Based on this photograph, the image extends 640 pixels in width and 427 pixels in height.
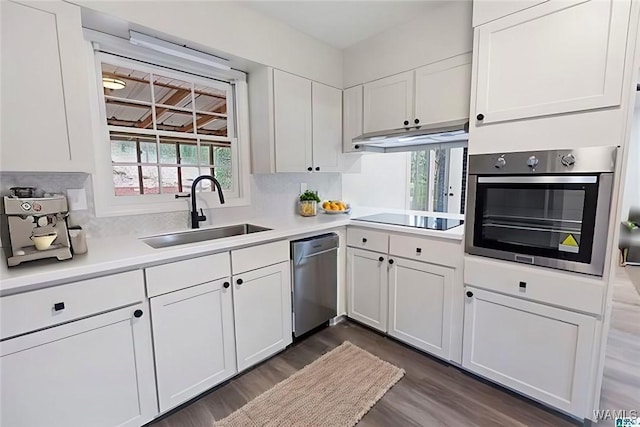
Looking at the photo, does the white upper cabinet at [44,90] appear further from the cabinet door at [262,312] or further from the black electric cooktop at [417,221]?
the black electric cooktop at [417,221]

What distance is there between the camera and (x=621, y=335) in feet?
7.86

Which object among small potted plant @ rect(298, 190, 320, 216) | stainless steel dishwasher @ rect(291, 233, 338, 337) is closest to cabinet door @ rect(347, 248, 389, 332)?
stainless steel dishwasher @ rect(291, 233, 338, 337)

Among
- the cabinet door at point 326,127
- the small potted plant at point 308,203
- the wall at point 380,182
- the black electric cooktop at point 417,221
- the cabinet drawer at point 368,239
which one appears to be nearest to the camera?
the black electric cooktop at point 417,221

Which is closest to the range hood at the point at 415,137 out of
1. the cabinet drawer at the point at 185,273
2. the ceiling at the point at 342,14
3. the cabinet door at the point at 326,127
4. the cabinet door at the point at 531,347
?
the cabinet door at the point at 326,127

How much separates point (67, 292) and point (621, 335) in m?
3.75

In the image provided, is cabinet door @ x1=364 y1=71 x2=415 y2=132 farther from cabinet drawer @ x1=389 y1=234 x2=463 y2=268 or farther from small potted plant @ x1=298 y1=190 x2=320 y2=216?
cabinet drawer @ x1=389 y1=234 x2=463 y2=268

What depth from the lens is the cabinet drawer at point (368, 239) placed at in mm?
2295

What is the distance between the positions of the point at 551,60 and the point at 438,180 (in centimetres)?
234

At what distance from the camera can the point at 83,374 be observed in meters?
→ 1.30

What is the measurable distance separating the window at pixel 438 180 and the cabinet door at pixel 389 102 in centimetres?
112

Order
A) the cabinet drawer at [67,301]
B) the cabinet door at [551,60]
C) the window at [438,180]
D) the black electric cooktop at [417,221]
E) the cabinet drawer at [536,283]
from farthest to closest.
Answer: the window at [438,180] → the black electric cooktop at [417,221] → the cabinet drawer at [536,283] → the cabinet door at [551,60] → the cabinet drawer at [67,301]

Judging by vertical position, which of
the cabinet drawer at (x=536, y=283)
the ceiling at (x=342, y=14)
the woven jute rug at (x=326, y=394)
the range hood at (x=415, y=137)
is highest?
the ceiling at (x=342, y=14)

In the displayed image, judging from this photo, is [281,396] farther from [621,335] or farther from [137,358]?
[621,335]

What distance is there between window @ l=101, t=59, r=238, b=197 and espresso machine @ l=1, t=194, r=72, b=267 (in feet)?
1.99
